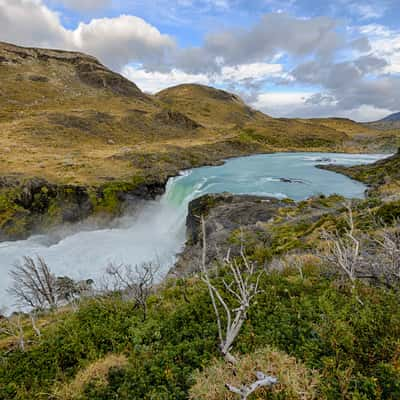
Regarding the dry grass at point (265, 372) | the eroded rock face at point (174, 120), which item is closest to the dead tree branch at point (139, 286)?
the dry grass at point (265, 372)

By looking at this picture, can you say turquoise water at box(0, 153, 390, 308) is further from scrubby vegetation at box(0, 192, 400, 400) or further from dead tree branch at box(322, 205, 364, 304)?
dead tree branch at box(322, 205, 364, 304)

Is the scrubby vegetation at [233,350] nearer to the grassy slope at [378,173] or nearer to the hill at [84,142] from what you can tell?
the hill at [84,142]

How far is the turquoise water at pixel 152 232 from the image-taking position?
22.9 metres

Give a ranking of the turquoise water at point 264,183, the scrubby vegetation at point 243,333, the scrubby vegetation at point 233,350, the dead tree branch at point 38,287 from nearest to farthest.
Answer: the scrubby vegetation at point 233,350
the scrubby vegetation at point 243,333
the dead tree branch at point 38,287
the turquoise water at point 264,183

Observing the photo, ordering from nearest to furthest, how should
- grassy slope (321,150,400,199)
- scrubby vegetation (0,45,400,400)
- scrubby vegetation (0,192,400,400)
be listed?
scrubby vegetation (0,192,400,400), scrubby vegetation (0,45,400,400), grassy slope (321,150,400,199)

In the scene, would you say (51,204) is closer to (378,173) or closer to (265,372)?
(265,372)

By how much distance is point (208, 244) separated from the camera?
1856cm

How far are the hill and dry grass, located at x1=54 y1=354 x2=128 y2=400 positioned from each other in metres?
26.5

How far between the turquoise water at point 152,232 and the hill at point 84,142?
2516mm

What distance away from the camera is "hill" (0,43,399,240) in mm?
30031

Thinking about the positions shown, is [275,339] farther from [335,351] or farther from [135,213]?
[135,213]

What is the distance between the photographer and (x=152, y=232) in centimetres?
2975

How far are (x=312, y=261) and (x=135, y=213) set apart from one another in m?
26.0

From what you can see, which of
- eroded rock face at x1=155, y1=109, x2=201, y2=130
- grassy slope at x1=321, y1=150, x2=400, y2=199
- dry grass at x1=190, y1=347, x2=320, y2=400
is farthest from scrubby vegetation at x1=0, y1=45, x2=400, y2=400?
eroded rock face at x1=155, y1=109, x2=201, y2=130
